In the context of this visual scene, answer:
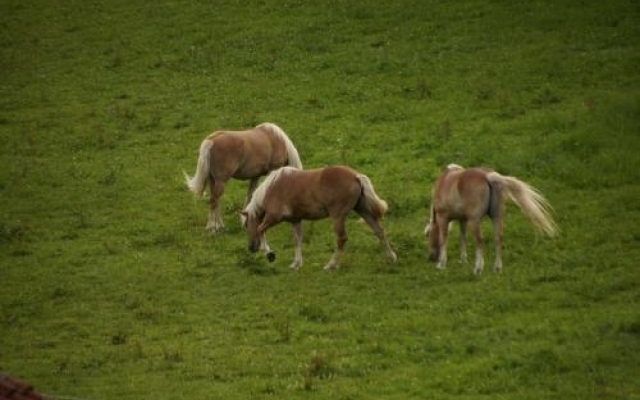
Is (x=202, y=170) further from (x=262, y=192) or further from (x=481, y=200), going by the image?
(x=481, y=200)

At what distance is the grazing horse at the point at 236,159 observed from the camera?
22.7 meters

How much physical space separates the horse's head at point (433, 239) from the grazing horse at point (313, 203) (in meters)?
0.65

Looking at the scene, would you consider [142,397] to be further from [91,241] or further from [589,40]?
[589,40]

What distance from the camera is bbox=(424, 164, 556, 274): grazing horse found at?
18578mm

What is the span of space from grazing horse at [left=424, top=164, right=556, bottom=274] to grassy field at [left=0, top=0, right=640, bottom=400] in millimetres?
691

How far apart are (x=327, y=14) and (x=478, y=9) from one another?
4464 mm

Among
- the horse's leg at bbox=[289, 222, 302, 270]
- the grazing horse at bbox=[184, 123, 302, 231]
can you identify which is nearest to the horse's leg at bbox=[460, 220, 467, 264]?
the horse's leg at bbox=[289, 222, 302, 270]

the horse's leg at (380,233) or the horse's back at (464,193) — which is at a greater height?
the horse's back at (464,193)

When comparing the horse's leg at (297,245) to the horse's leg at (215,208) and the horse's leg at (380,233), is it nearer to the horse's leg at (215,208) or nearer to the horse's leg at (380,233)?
the horse's leg at (380,233)

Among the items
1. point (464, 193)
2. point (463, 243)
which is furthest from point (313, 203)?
point (464, 193)

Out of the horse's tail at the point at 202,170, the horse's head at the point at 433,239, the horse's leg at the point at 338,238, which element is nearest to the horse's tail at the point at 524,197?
the horse's head at the point at 433,239

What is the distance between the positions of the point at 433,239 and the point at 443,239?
45 cm

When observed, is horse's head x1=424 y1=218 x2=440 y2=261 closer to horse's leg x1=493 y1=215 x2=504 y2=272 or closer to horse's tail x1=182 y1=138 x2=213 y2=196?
horse's leg x1=493 y1=215 x2=504 y2=272

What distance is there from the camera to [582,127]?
83.1ft
